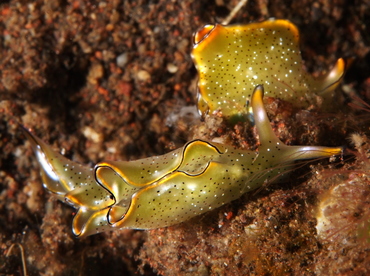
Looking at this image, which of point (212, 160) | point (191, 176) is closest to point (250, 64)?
point (212, 160)

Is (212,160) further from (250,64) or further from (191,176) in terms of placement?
(250,64)

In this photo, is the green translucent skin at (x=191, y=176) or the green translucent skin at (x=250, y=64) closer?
the green translucent skin at (x=191, y=176)

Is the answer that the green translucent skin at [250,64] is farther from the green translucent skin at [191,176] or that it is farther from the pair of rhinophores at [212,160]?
the green translucent skin at [191,176]

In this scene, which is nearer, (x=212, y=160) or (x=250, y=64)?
(x=212, y=160)

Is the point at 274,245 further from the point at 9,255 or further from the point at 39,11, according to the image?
the point at 39,11

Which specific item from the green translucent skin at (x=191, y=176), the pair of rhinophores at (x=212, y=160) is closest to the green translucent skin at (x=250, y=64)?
the pair of rhinophores at (x=212, y=160)

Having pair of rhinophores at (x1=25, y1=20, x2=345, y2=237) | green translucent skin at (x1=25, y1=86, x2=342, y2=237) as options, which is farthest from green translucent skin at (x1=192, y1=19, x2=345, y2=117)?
green translucent skin at (x1=25, y1=86, x2=342, y2=237)

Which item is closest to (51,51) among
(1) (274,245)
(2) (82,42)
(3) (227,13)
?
(2) (82,42)
